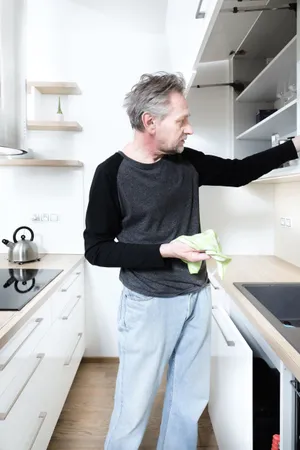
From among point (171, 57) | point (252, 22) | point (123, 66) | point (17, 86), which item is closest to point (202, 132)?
point (171, 57)

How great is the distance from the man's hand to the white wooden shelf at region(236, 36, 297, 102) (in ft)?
2.90

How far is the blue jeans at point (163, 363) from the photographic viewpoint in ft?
3.85

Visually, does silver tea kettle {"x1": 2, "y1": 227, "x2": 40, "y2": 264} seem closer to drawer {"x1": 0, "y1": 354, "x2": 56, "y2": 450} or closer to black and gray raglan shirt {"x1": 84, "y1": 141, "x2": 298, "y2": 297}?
drawer {"x1": 0, "y1": 354, "x2": 56, "y2": 450}

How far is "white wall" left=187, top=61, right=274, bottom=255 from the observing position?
240cm

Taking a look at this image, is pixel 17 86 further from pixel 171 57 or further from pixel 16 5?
pixel 171 57

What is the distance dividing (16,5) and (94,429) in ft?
6.86

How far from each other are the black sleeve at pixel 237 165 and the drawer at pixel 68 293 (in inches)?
35.6

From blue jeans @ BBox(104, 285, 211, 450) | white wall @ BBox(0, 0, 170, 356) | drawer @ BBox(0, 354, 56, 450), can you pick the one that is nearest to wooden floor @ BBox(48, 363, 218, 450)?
drawer @ BBox(0, 354, 56, 450)

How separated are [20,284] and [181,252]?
0.92 m

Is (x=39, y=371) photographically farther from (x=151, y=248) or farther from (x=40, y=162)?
(x=40, y=162)

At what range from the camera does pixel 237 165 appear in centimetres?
133

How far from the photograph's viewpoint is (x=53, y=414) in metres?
1.68

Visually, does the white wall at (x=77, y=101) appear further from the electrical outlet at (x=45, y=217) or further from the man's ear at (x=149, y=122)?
the man's ear at (x=149, y=122)

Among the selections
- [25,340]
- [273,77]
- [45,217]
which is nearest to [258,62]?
[273,77]
